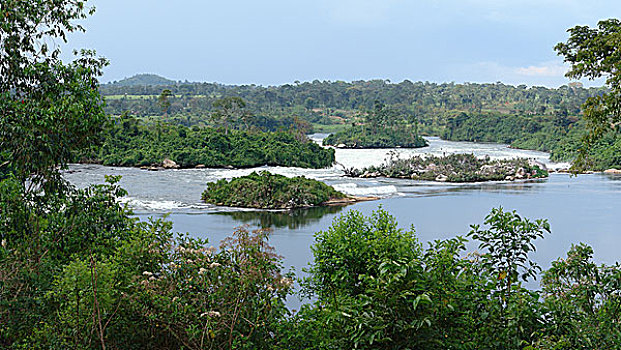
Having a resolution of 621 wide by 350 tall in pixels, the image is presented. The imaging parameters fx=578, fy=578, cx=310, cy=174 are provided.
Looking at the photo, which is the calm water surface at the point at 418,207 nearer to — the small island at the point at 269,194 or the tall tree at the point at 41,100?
the small island at the point at 269,194

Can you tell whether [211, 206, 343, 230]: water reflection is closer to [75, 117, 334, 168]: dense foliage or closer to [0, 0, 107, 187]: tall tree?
[0, 0, 107, 187]: tall tree

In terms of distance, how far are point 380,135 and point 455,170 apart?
16.0 metres

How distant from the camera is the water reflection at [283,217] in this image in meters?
10.7

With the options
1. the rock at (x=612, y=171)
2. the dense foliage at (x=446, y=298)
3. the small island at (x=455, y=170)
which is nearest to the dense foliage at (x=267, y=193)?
the small island at (x=455, y=170)

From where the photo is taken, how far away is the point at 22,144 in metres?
4.02

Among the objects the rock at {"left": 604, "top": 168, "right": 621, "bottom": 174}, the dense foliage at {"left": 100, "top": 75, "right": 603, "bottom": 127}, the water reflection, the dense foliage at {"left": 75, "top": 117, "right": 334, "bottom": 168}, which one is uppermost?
the dense foliage at {"left": 100, "top": 75, "right": 603, "bottom": 127}

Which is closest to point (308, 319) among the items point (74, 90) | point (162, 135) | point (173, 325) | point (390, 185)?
point (173, 325)

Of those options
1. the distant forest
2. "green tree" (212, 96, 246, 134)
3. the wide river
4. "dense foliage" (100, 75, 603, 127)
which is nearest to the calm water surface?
the wide river

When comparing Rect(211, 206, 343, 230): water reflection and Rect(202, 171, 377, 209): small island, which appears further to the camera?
Rect(202, 171, 377, 209): small island

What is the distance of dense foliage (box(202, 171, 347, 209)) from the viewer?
41.9 feet

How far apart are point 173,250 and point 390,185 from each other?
13759 mm

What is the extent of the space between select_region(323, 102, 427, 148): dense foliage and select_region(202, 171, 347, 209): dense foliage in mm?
21542

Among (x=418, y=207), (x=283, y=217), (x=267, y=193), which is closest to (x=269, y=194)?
(x=267, y=193)

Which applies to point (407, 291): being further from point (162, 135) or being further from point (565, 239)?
point (162, 135)
